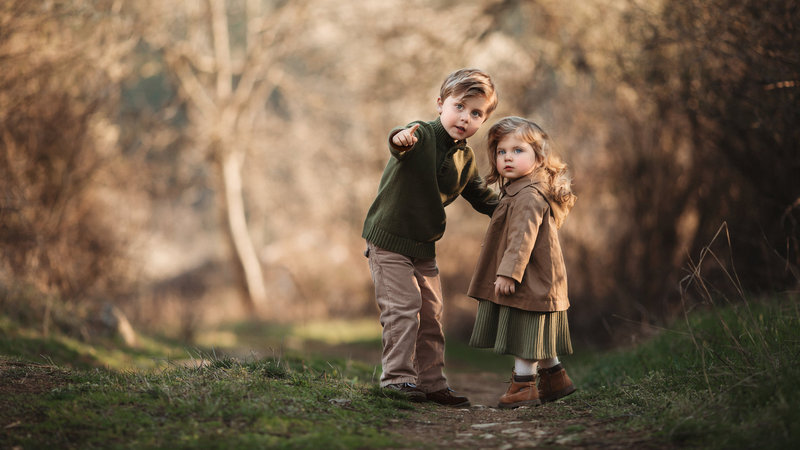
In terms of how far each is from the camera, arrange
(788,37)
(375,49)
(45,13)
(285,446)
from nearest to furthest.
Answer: (285,446), (788,37), (45,13), (375,49)

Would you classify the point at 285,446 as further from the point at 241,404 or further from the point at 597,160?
the point at 597,160

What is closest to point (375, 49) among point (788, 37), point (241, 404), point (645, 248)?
point (645, 248)

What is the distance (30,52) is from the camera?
6.61 m

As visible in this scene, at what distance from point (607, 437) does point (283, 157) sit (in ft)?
58.2

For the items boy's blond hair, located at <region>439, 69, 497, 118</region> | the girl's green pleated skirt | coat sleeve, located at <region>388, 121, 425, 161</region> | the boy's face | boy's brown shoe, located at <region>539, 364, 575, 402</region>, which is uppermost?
boy's blond hair, located at <region>439, 69, 497, 118</region>

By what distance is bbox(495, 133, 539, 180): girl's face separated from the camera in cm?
405

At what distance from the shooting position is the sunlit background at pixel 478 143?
248 inches

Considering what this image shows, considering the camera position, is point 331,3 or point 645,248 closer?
point 645,248

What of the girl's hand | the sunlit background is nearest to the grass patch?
the girl's hand

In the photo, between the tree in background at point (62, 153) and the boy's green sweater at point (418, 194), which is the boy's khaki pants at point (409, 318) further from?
the tree in background at point (62, 153)

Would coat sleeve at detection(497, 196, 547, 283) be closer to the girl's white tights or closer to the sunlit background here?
the girl's white tights

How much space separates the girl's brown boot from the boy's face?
137 centimetres

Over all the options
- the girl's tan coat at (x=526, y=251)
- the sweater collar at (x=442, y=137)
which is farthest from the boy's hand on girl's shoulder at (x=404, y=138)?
the girl's tan coat at (x=526, y=251)

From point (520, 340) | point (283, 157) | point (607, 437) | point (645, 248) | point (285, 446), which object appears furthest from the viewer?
point (283, 157)
